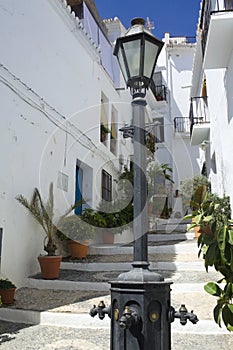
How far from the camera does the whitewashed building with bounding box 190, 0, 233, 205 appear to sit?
702cm

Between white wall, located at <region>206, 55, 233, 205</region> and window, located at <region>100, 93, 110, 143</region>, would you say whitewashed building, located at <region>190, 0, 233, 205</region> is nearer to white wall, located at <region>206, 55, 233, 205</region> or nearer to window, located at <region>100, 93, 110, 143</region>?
white wall, located at <region>206, 55, 233, 205</region>

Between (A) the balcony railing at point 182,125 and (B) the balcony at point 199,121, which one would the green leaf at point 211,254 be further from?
(A) the balcony railing at point 182,125

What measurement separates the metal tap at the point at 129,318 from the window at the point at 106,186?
32.8ft

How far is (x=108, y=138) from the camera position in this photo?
13.0 m

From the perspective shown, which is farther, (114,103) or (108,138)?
(114,103)

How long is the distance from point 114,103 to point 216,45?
6988mm

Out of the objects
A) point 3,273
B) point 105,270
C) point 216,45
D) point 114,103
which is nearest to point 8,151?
point 3,273

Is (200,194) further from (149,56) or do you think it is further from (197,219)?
(149,56)

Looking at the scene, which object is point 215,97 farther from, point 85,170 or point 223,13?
point 85,170

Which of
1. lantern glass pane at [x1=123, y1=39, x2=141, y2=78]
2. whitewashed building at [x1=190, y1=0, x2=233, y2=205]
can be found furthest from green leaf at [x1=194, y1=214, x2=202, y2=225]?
whitewashed building at [x1=190, y1=0, x2=233, y2=205]

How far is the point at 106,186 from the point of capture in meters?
12.6

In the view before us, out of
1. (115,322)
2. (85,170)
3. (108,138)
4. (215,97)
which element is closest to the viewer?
(115,322)

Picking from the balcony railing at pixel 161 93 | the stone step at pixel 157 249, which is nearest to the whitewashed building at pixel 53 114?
the stone step at pixel 157 249

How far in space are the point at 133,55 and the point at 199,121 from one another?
416 inches
